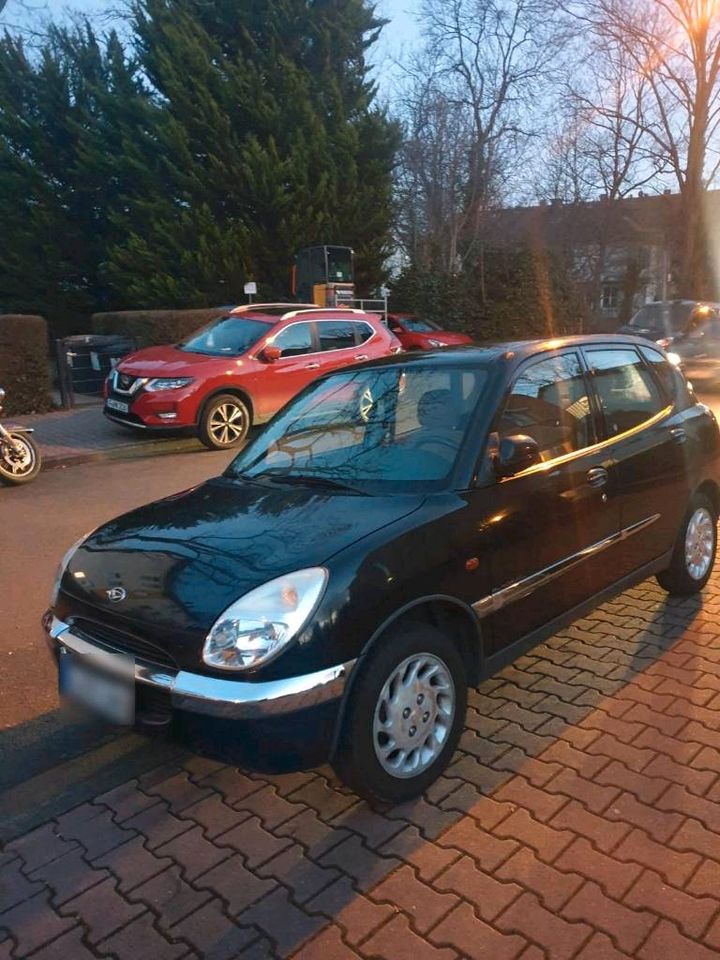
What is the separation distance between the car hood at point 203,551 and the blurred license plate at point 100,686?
0.53 feet

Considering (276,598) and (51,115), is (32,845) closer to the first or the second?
(276,598)

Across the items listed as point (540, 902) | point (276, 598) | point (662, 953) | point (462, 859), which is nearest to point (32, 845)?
point (276, 598)

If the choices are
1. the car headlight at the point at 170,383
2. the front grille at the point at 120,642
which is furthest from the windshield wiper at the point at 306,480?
the car headlight at the point at 170,383

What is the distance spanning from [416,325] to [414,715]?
1949cm

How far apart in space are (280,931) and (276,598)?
39.1 inches

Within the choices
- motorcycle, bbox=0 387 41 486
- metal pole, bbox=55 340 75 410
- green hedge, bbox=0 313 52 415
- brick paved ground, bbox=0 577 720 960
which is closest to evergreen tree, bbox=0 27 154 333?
metal pole, bbox=55 340 75 410

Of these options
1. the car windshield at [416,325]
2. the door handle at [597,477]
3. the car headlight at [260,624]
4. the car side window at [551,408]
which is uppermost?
the car windshield at [416,325]

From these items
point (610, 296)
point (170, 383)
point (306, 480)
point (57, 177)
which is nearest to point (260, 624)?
point (306, 480)

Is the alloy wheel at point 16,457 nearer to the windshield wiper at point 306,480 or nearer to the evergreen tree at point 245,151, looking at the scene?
the windshield wiper at point 306,480

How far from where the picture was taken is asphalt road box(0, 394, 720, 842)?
10.4 ft

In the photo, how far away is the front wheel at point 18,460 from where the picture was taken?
8625 millimetres

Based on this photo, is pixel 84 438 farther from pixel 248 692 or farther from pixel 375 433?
pixel 248 692

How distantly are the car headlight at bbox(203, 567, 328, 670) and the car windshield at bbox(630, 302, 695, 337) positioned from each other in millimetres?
15291

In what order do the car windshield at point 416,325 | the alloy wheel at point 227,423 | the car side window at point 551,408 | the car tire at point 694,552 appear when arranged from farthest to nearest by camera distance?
1. the car windshield at point 416,325
2. the alloy wheel at point 227,423
3. the car tire at point 694,552
4. the car side window at point 551,408
